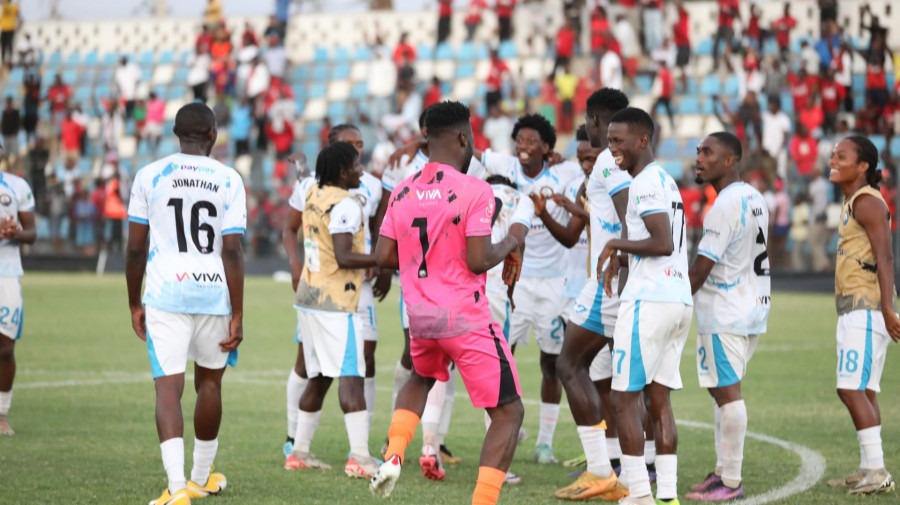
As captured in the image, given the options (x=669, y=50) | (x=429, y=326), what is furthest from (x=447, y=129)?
(x=669, y=50)

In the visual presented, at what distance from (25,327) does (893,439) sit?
45.1 feet

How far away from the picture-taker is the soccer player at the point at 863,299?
8906 mm

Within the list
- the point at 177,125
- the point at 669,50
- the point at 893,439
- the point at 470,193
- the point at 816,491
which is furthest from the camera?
the point at 669,50

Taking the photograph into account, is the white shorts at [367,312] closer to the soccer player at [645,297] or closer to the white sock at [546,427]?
the white sock at [546,427]

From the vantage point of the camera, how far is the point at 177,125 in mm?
8133

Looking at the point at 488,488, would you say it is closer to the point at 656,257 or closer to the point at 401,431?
the point at 401,431

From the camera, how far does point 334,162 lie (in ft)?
31.3

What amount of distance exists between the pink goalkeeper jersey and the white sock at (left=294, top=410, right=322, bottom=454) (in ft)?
9.27

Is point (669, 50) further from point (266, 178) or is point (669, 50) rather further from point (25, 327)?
point (25, 327)

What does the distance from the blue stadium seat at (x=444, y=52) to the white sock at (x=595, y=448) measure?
29.4 meters

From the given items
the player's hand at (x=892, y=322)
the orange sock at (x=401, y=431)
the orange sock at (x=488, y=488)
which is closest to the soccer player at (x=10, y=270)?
the orange sock at (x=401, y=431)

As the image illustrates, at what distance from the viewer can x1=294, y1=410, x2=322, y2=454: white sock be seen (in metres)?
9.73

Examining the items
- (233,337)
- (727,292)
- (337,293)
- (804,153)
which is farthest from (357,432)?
(804,153)

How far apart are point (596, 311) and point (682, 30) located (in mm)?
24750
